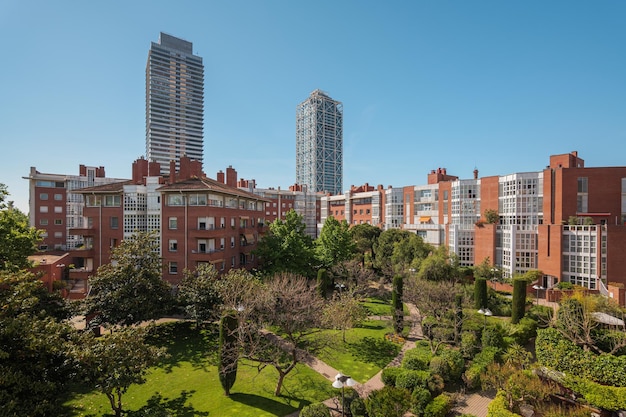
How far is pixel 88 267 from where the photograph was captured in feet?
124

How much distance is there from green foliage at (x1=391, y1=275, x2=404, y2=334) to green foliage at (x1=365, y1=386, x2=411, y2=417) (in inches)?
518

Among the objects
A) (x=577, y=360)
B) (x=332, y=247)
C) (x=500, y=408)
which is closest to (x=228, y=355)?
(x=500, y=408)

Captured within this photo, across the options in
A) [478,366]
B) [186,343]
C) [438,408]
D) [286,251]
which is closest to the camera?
[438,408]

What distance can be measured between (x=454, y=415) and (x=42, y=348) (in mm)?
20450

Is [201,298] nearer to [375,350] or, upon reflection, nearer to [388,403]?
[375,350]

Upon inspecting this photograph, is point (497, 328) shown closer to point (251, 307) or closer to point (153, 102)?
point (251, 307)

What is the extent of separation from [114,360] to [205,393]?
7027mm

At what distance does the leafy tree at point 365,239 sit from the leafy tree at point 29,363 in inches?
1773

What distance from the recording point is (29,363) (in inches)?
480

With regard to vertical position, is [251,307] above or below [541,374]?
above

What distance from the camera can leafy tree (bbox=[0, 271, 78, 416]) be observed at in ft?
36.5

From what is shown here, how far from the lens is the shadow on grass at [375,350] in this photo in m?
23.8

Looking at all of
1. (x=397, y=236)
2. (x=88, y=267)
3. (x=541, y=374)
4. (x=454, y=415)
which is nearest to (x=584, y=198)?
(x=397, y=236)

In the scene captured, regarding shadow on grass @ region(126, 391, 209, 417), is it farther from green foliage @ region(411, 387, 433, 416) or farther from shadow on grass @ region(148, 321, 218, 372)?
green foliage @ region(411, 387, 433, 416)
